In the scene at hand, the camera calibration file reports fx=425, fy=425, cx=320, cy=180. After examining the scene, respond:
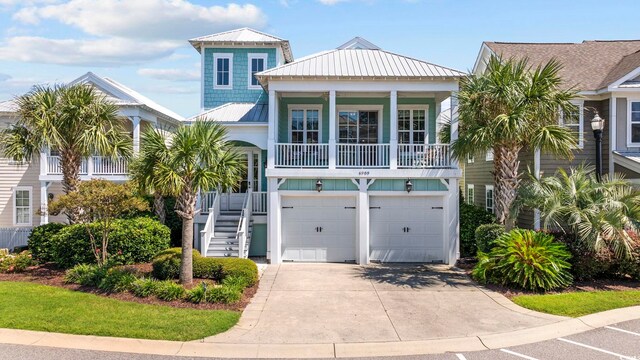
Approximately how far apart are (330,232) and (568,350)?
8.79 metres

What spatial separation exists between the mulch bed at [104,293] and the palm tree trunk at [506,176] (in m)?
7.40

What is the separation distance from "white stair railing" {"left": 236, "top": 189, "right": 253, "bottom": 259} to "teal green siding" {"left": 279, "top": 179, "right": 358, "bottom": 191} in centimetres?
171

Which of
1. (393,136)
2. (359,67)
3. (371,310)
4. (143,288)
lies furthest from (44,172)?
(371,310)

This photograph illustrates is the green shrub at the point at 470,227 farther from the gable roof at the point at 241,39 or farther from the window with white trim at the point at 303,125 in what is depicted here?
the gable roof at the point at 241,39

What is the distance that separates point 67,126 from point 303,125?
8226mm

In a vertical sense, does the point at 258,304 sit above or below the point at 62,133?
below

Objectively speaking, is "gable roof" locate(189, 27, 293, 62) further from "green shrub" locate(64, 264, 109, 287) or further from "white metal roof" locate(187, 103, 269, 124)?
"green shrub" locate(64, 264, 109, 287)

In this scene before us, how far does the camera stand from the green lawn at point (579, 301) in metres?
9.02

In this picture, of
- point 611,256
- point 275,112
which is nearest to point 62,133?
point 275,112

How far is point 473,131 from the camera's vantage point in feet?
40.1

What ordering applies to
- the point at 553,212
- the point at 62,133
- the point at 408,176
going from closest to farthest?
1. the point at 553,212
2. the point at 62,133
3. the point at 408,176

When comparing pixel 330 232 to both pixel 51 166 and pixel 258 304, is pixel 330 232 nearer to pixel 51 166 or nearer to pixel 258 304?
pixel 258 304

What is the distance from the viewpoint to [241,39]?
64.3 feet

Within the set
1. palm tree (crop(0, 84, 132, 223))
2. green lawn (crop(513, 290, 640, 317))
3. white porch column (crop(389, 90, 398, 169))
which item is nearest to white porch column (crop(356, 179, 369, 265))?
white porch column (crop(389, 90, 398, 169))
